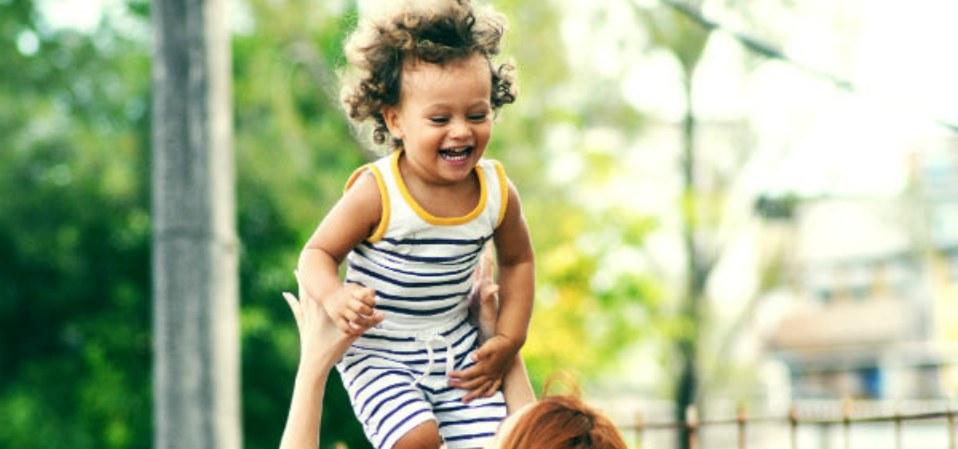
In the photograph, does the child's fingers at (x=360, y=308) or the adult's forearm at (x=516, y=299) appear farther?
the adult's forearm at (x=516, y=299)

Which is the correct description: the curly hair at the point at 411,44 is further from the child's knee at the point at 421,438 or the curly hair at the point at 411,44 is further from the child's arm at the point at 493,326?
the child's knee at the point at 421,438

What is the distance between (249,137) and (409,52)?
956 cm

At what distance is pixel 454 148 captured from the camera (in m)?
1.49

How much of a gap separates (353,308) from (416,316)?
17 cm

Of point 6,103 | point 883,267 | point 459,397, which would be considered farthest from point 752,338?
point 459,397

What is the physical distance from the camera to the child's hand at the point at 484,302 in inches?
65.6

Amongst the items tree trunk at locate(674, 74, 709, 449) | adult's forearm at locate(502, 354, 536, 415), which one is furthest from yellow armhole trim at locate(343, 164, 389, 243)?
tree trunk at locate(674, 74, 709, 449)

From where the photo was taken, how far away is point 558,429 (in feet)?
4.07

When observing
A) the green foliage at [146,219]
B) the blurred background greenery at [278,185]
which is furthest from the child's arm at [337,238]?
the green foliage at [146,219]

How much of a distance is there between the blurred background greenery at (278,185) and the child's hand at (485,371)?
8385mm

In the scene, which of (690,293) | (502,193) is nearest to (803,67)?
(502,193)

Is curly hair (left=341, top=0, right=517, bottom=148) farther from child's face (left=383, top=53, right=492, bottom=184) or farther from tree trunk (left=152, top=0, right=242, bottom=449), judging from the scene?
tree trunk (left=152, top=0, right=242, bottom=449)

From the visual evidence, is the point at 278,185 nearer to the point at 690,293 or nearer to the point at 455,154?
the point at 690,293

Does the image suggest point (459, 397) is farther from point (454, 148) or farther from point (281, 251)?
point (281, 251)
